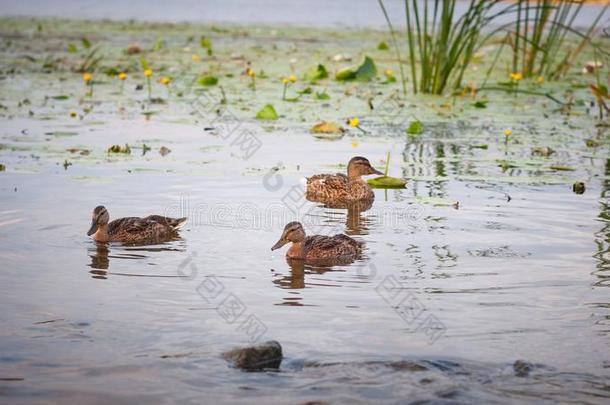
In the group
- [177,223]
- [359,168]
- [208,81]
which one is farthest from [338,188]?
[208,81]

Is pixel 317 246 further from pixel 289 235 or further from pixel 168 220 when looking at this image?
pixel 168 220

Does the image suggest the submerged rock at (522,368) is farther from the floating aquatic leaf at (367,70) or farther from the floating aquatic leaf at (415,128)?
the floating aquatic leaf at (367,70)

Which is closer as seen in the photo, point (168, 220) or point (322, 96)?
point (168, 220)

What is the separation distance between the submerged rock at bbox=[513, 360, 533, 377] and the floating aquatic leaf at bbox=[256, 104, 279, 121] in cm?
960

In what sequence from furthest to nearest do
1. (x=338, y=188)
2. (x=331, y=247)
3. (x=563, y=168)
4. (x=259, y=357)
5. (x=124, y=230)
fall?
A: 1. (x=563, y=168)
2. (x=338, y=188)
3. (x=124, y=230)
4. (x=331, y=247)
5. (x=259, y=357)

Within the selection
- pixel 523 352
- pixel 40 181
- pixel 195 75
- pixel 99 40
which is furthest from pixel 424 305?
pixel 99 40

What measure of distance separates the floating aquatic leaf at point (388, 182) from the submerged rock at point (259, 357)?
5695mm

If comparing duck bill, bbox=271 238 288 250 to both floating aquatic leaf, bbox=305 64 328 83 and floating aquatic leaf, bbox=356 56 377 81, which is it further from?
floating aquatic leaf, bbox=356 56 377 81

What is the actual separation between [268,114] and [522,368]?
384 inches

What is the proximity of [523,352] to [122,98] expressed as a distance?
40.5 ft

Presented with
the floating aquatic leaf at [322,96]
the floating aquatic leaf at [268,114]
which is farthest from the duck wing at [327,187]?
the floating aquatic leaf at [322,96]

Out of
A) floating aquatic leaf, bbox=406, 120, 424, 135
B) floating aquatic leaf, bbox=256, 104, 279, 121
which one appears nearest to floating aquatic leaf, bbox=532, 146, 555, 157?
floating aquatic leaf, bbox=406, 120, 424, 135

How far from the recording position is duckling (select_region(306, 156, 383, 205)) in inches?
432

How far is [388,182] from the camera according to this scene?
452 inches
